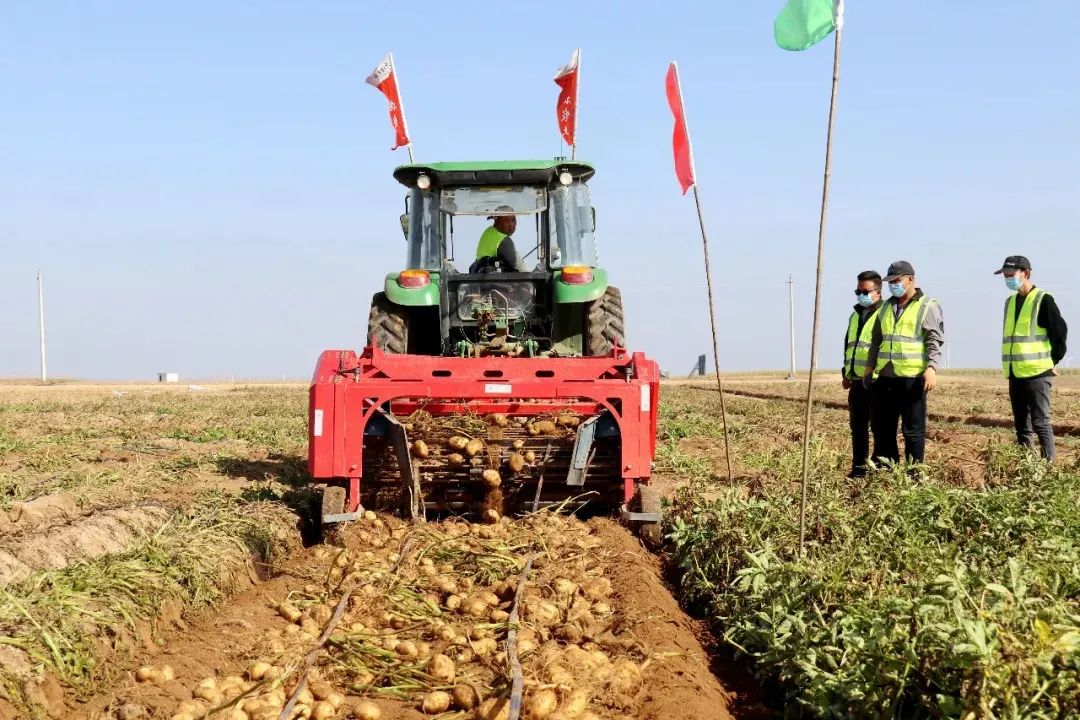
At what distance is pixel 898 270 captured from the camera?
903 cm

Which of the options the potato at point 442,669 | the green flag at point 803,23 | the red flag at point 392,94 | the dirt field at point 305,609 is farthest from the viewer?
the red flag at point 392,94

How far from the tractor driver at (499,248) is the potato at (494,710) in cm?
617

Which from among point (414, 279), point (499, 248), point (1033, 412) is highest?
point (499, 248)

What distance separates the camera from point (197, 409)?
66.2ft

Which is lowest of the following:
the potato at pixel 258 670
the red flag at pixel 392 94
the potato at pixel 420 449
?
the potato at pixel 258 670

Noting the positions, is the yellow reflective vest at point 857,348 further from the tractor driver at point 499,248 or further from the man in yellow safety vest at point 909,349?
the tractor driver at point 499,248

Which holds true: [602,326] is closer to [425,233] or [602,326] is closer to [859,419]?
[425,233]

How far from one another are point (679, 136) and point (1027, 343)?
3117mm

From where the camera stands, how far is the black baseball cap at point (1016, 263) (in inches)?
354

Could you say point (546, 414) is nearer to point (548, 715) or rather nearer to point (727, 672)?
point (727, 672)

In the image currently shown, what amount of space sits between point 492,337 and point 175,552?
408 centimetres

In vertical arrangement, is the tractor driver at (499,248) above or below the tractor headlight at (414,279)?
above

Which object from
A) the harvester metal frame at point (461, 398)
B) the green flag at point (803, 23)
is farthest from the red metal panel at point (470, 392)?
the green flag at point (803, 23)

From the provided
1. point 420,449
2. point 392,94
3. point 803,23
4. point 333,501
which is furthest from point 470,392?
point 392,94
